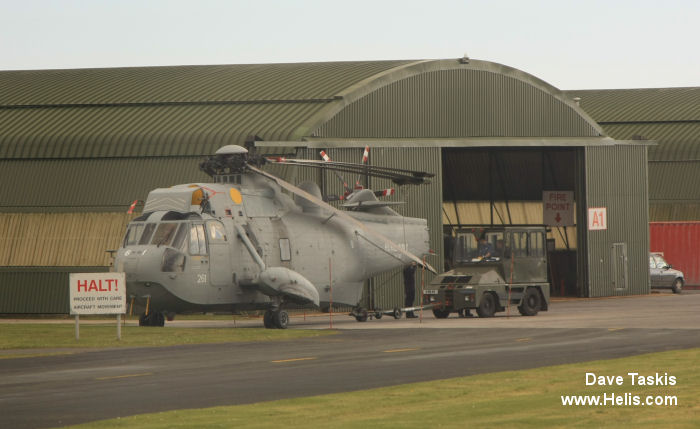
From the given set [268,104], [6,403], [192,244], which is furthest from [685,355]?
[268,104]

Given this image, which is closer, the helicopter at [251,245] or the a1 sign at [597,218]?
the helicopter at [251,245]

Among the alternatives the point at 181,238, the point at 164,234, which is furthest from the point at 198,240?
the point at 164,234

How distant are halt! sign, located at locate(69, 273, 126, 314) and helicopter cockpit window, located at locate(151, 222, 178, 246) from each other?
146 inches

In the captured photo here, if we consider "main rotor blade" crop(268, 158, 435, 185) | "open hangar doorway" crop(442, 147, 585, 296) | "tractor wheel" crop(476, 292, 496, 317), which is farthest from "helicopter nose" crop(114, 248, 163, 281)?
"open hangar doorway" crop(442, 147, 585, 296)

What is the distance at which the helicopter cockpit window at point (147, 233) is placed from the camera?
3322cm

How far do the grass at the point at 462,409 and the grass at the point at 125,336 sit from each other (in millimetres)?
10940

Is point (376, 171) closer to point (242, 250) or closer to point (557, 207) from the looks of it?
point (242, 250)

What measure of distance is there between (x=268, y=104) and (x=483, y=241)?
1205 cm

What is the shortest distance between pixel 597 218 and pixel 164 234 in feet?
78.8

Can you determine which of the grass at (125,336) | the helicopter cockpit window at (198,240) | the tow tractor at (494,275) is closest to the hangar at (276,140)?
the tow tractor at (494,275)

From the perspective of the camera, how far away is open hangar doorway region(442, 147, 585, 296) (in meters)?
57.1

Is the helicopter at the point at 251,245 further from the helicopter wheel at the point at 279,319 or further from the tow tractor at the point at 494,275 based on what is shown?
the tow tractor at the point at 494,275

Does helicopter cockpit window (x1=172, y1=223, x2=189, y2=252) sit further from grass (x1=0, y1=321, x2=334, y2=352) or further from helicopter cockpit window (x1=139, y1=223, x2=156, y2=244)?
grass (x1=0, y1=321, x2=334, y2=352)

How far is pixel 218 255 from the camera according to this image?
34.1 meters
